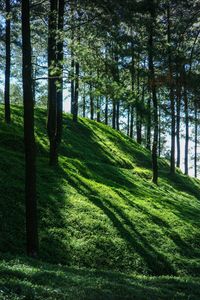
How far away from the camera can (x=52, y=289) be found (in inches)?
352

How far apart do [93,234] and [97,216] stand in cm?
151

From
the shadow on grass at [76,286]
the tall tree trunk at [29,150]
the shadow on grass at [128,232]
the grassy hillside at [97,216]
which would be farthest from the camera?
the shadow on grass at [128,232]

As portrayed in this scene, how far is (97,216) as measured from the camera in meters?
18.7

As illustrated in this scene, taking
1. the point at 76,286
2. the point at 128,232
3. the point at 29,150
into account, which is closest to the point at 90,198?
the point at 128,232

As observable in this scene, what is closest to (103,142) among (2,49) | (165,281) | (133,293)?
(2,49)

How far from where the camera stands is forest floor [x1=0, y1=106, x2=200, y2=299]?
1005 centimetres

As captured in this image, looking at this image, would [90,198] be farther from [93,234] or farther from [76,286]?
[76,286]

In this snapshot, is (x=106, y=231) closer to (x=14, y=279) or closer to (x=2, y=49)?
(x=14, y=279)

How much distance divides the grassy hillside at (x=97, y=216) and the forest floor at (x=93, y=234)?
0.04 meters

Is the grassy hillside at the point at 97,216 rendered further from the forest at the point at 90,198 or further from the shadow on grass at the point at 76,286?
the shadow on grass at the point at 76,286

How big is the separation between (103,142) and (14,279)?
27547 millimetres

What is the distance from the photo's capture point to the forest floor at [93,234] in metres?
10.0

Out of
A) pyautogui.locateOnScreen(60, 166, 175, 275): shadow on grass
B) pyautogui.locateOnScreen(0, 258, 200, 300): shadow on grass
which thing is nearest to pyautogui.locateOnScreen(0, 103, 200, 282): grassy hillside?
pyautogui.locateOnScreen(60, 166, 175, 275): shadow on grass

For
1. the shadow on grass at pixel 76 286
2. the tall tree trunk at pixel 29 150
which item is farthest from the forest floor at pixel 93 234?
the tall tree trunk at pixel 29 150
